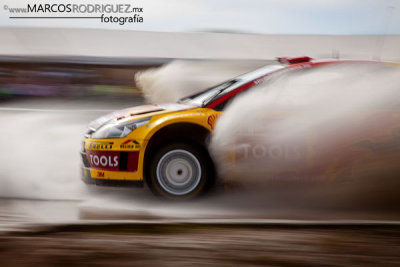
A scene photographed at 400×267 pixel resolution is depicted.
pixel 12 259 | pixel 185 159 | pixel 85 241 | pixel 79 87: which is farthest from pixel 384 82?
pixel 79 87

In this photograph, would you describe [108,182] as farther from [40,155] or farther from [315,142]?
[40,155]

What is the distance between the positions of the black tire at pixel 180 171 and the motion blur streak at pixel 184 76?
5.08 metres

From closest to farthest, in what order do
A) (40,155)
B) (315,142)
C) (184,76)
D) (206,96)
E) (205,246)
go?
(205,246) < (315,142) < (206,96) < (40,155) < (184,76)

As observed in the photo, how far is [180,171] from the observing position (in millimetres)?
4992

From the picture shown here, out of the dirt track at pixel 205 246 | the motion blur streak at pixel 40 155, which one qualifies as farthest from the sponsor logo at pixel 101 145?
the dirt track at pixel 205 246

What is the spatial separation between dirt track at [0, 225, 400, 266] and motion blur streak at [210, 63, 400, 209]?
990 millimetres

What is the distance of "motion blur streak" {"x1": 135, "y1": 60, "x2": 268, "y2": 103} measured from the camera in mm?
10468

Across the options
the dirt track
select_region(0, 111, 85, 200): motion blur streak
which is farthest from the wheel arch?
the dirt track

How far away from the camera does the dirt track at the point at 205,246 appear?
10.5ft

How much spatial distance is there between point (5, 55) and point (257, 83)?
39.8 feet

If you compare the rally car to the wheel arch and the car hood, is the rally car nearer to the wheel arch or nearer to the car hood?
the wheel arch

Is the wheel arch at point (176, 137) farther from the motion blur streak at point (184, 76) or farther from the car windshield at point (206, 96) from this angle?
the motion blur streak at point (184, 76)

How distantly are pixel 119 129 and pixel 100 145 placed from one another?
0.80 ft

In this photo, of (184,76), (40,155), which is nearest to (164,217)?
(40,155)
